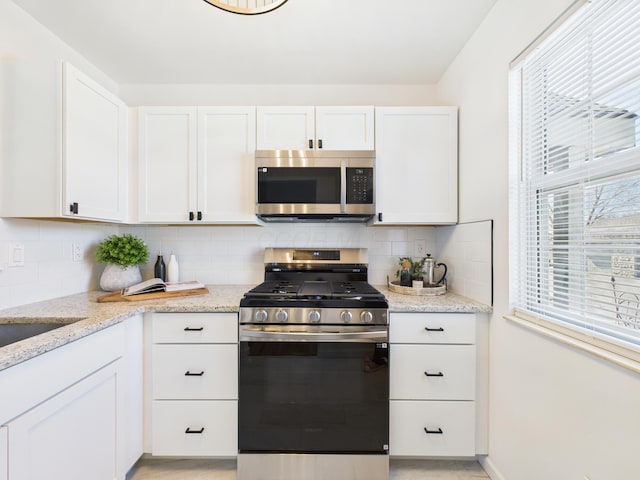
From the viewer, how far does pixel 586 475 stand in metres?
1.03

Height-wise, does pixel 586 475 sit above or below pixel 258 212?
below

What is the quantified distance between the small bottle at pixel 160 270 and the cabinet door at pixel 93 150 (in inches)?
17.3

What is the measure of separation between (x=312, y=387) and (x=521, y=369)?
1029 millimetres

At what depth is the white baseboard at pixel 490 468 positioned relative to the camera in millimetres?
Result: 1540

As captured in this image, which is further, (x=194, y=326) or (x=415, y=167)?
(x=415, y=167)

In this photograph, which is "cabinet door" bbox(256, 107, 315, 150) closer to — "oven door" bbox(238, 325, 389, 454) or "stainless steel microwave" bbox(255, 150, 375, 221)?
"stainless steel microwave" bbox(255, 150, 375, 221)

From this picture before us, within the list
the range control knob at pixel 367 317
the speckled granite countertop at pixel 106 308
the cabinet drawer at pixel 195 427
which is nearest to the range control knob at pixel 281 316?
the speckled granite countertop at pixel 106 308

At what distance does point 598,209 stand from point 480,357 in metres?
1.00

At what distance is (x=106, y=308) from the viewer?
1.58m

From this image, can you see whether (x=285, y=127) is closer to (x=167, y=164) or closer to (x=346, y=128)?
(x=346, y=128)

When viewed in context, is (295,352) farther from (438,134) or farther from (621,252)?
(438,134)

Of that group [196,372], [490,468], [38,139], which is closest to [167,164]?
[38,139]

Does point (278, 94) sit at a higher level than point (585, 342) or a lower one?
higher

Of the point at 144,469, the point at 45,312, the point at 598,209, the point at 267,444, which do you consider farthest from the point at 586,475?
the point at 45,312
